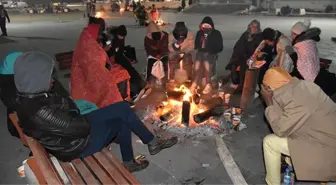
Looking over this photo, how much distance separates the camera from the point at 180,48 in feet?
23.4

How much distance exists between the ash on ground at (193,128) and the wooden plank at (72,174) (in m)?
2.01

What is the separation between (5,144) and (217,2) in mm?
40415

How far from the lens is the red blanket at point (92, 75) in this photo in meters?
4.62

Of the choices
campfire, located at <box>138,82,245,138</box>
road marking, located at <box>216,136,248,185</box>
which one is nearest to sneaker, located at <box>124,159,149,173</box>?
campfire, located at <box>138,82,245,138</box>

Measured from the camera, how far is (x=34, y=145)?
2.95 m

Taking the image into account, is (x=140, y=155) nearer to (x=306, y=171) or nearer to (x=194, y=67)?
(x=306, y=171)

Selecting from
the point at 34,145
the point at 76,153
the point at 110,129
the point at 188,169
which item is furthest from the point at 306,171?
the point at 34,145

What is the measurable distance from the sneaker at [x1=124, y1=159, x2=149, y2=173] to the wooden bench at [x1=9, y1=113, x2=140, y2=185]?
2.16 feet

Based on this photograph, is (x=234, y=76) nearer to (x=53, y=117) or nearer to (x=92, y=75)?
(x=92, y=75)

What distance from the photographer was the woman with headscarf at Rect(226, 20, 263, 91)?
6737 millimetres

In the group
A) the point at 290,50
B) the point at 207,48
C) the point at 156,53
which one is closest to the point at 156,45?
the point at 156,53

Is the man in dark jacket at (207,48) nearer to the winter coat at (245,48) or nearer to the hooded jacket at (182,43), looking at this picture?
the hooded jacket at (182,43)

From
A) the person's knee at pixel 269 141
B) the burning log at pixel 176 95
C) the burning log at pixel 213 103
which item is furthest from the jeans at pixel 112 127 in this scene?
the burning log at pixel 213 103

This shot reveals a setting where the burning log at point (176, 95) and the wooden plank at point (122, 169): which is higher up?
the burning log at point (176, 95)
